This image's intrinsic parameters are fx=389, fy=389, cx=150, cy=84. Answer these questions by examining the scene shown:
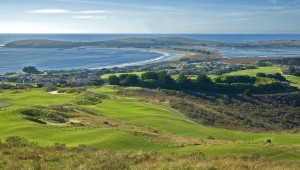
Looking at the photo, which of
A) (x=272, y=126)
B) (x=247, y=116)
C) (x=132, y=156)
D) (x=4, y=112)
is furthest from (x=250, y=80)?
(x=132, y=156)

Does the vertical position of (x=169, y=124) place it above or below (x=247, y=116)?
above

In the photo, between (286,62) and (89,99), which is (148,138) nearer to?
(89,99)

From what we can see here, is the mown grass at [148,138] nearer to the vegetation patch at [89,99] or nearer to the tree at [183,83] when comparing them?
the vegetation patch at [89,99]

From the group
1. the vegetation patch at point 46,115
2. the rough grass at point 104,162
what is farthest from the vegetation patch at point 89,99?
the rough grass at point 104,162

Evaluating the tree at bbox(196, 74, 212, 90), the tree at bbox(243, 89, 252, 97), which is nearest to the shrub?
the tree at bbox(196, 74, 212, 90)

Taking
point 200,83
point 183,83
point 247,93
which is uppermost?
point 200,83

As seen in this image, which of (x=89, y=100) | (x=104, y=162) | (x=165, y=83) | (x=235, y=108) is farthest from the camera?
(x=165, y=83)

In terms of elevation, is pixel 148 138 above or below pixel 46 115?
above

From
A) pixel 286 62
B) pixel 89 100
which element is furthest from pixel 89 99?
pixel 286 62

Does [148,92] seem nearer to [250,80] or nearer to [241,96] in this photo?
[241,96]
